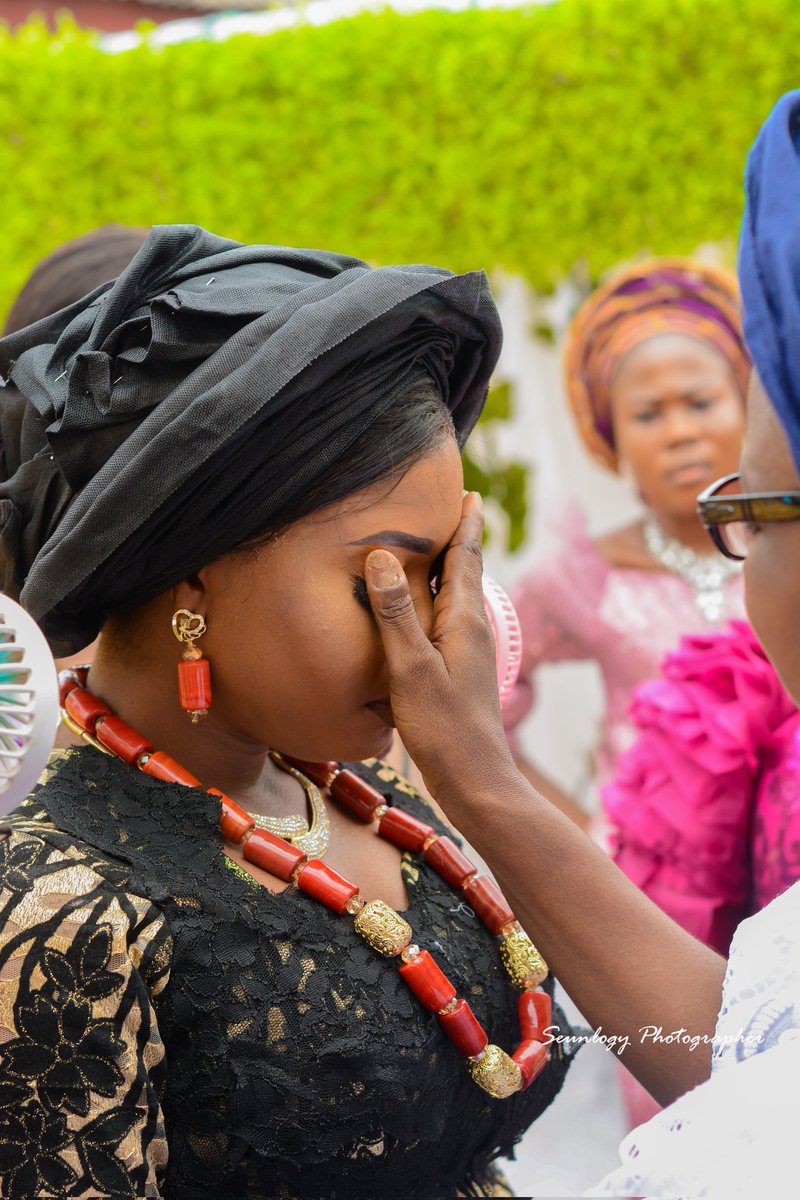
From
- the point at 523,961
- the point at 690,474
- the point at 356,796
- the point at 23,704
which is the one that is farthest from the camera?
the point at 690,474

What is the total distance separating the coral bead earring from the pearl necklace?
2.73 metres

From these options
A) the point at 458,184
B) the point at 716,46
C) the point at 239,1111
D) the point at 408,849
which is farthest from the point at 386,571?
the point at 716,46

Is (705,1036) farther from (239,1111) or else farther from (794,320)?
(794,320)

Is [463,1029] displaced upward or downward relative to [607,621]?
upward

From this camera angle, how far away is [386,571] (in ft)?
4.81

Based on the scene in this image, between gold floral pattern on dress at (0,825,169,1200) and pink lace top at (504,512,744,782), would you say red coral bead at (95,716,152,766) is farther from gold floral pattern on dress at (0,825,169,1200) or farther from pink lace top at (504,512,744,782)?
pink lace top at (504,512,744,782)

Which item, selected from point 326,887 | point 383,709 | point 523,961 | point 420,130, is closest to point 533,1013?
point 523,961

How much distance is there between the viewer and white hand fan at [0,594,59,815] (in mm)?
1115

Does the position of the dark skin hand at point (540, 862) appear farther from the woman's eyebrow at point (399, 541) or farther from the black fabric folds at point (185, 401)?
the black fabric folds at point (185, 401)

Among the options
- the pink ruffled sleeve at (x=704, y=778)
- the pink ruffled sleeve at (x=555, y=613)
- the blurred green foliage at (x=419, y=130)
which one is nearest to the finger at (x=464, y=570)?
the pink ruffled sleeve at (x=704, y=778)

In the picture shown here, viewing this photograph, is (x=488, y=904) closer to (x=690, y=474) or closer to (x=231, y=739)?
(x=231, y=739)

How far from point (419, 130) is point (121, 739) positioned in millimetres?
3294

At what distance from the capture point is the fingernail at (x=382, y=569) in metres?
1.46

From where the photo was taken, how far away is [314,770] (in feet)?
5.96
